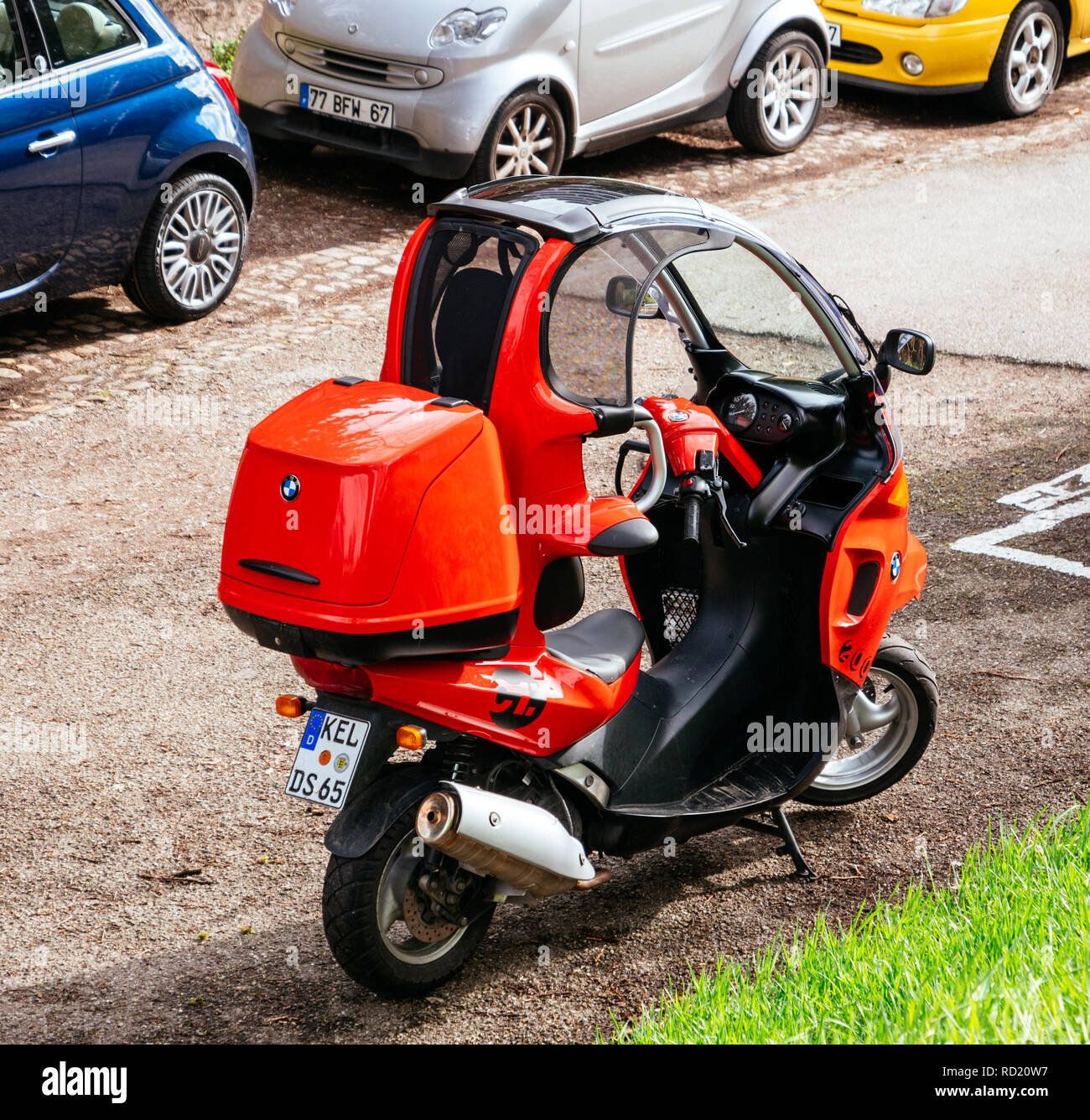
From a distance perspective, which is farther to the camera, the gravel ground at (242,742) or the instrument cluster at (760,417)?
the instrument cluster at (760,417)

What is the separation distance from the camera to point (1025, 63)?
40.9ft

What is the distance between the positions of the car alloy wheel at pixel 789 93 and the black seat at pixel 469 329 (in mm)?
8238

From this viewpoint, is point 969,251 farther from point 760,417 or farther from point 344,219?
point 760,417

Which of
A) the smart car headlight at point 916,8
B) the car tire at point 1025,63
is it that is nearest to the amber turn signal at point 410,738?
the smart car headlight at point 916,8

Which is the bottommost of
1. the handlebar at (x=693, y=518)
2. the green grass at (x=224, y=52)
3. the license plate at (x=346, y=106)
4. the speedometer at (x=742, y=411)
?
the green grass at (x=224, y=52)

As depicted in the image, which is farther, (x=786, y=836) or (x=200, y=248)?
(x=200, y=248)

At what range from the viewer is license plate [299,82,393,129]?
9.46 metres

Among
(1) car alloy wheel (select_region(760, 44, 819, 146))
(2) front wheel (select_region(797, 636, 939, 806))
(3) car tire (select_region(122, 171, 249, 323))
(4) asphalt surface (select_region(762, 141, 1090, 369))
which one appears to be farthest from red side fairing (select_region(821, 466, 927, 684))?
(1) car alloy wheel (select_region(760, 44, 819, 146))

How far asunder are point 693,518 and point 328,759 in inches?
43.2

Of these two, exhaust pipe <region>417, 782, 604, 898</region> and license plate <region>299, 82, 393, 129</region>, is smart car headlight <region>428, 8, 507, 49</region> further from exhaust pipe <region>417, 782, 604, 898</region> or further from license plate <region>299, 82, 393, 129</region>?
exhaust pipe <region>417, 782, 604, 898</region>

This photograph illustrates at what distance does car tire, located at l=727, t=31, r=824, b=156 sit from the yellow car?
2.49 feet

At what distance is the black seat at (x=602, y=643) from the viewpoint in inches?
151

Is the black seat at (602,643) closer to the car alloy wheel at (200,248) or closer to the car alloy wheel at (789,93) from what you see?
the car alloy wheel at (200,248)

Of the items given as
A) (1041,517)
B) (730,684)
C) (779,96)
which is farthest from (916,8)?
(730,684)
